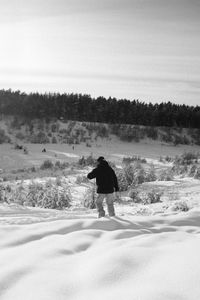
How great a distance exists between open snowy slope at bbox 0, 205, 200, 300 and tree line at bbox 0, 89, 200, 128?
24988 mm

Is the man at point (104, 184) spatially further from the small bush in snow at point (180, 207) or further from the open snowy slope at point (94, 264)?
the small bush in snow at point (180, 207)

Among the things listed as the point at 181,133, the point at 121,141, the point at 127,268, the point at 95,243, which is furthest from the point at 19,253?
Result: the point at 181,133

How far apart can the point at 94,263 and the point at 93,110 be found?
31.2 m

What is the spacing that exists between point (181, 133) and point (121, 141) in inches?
321

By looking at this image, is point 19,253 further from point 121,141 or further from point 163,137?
point 163,137

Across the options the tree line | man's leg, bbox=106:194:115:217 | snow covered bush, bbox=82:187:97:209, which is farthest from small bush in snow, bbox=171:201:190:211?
the tree line

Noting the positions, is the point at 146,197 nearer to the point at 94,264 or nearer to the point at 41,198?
the point at 41,198

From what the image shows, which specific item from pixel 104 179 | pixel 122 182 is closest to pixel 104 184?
pixel 104 179

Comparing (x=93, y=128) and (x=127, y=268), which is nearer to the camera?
(x=127, y=268)

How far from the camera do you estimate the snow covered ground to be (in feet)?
10.5

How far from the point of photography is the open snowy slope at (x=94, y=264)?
126 inches

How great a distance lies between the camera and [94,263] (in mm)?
3945

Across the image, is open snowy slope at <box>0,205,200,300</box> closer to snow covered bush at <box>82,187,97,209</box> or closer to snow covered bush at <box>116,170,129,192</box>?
snow covered bush at <box>82,187,97,209</box>

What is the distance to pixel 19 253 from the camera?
14.4ft
